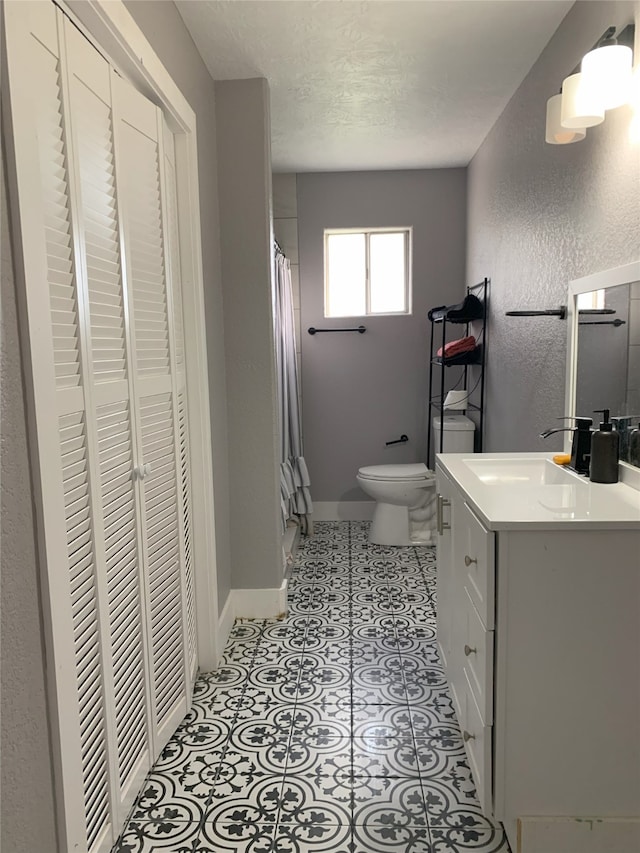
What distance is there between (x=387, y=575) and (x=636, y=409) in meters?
1.83

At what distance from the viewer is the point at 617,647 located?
1336 mm

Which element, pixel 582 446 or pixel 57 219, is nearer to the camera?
pixel 57 219

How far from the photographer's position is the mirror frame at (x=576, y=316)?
1.60 metres

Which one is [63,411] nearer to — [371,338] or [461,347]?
[461,347]

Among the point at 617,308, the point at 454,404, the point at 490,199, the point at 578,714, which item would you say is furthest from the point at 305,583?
the point at 490,199

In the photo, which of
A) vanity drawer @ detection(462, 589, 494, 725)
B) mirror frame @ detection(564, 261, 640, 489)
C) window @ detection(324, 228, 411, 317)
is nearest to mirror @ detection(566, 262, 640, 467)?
mirror frame @ detection(564, 261, 640, 489)

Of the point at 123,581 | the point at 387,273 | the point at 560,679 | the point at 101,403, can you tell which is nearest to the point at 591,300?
the point at 560,679

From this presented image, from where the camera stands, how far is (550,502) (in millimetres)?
1508

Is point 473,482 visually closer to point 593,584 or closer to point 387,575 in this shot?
point 593,584

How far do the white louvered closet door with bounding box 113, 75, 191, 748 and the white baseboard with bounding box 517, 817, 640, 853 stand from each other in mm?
1035

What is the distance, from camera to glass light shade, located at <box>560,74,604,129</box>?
5.24 ft

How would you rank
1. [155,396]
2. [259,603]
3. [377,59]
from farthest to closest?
1. [259,603]
2. [377,59]
3. [155,396]

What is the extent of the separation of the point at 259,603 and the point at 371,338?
1985 millimetres

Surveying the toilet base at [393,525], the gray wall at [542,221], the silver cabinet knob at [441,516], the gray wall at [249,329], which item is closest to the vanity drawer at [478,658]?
the silver cabinet knob at [441,516]
